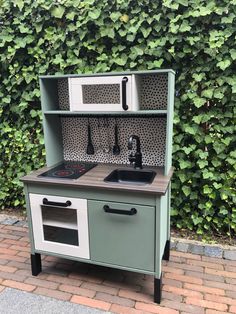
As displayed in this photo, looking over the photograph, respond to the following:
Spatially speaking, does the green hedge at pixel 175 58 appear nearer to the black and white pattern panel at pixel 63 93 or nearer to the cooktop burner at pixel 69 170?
the black and white pattern panel at pixel 63 93

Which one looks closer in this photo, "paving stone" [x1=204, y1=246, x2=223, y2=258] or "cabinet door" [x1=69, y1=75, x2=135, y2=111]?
"cabinet door" [x1=69, y1=75, x2=135, y2=111]

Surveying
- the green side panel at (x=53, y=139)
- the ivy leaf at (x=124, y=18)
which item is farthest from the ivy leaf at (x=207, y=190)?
the ivy leaf at (x=124, y=18)

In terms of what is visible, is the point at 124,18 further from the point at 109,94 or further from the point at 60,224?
the point at 60,224

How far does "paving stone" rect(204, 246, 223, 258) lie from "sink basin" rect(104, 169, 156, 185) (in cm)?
91

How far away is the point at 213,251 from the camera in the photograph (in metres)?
2.47

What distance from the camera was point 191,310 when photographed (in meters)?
1.80

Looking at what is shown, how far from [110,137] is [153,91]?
535 mm

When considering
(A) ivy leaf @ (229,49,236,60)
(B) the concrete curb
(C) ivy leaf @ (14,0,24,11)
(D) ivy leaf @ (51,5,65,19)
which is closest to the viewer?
(A) ivy leaf @ (229,49,236,60)

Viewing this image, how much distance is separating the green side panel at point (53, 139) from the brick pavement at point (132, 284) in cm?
87

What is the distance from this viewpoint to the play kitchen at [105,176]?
1.83 meters

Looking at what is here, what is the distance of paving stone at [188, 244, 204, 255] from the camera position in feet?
8.09

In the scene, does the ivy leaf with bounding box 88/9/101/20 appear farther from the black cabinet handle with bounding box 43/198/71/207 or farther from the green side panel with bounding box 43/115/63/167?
the black cabinet handle with bounding box 43/198/71/207

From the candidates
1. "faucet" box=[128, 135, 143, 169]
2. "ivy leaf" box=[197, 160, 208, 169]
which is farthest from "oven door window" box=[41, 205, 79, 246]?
"ivy leaf" box=[197, 160, 208, 169]

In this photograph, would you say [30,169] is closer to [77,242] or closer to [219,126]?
[77,242]
